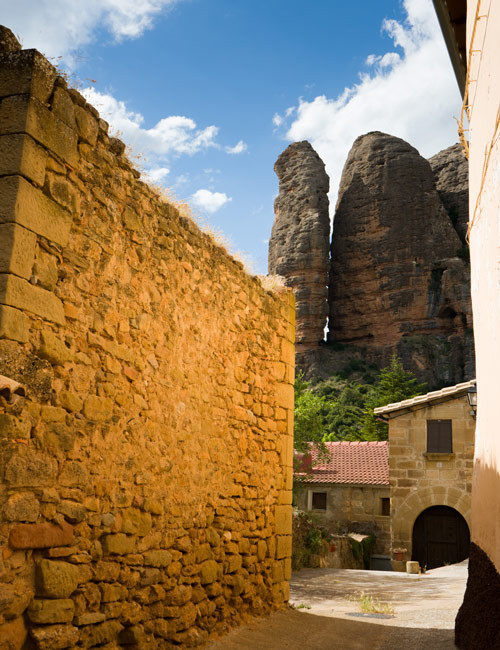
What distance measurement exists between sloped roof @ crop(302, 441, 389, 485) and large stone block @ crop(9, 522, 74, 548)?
66.1 feet

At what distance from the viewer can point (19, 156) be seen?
337 cm

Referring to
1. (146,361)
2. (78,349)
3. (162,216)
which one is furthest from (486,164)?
(78,349)

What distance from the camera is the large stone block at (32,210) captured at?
10.9ft

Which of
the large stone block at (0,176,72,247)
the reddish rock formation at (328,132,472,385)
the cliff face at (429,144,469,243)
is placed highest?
the cliff face at (429,144,469,243)

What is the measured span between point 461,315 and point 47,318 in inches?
1646

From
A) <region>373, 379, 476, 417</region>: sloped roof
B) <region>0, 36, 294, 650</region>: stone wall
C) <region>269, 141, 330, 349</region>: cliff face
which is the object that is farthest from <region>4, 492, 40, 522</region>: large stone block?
<region>269, 141, 330, 349</region>: cliff face

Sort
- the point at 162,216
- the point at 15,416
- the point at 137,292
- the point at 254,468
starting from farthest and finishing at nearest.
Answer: the point at 254,468 < the point at 162,216 < the point at 137,292 < the point at 15,416

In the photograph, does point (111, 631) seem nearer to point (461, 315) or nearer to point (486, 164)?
point (486, 164)

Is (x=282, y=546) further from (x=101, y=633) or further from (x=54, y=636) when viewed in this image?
(x=54, y=636)

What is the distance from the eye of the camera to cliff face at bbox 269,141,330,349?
45.3m

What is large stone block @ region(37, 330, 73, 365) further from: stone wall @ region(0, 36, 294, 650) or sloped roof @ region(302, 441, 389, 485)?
sloped roof @ region(302, 441, 389, 485)

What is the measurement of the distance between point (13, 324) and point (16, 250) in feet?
1.32

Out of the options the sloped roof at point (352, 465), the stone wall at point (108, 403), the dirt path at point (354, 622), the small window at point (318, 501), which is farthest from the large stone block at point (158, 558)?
the small window at point (318, 501)

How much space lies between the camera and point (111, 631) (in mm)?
3789
